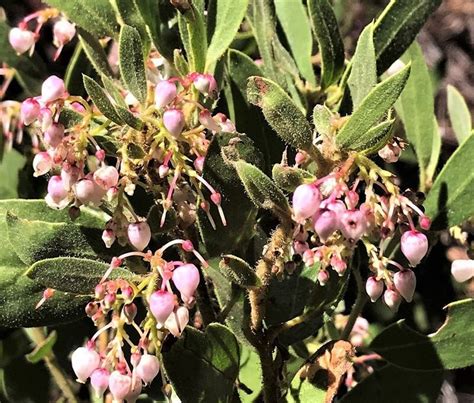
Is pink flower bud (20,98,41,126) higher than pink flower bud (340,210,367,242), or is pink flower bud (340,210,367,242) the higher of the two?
pink flower bud (20,98,41,126)

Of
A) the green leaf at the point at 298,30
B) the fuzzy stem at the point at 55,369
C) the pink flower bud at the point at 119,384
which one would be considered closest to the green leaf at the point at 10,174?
the fuzzy stem at the point at 55,369

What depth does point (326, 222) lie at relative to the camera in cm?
75

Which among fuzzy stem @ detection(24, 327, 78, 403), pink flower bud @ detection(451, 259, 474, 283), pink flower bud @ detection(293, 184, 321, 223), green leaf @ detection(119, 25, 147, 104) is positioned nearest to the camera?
pink flower bud @ detection(293, 184, 321, 223)

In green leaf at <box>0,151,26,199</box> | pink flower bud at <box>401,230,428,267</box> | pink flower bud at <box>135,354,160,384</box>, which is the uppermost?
pink flower bud at <box>401,230,428,267</box>

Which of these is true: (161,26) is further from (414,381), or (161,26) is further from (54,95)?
(414,381)

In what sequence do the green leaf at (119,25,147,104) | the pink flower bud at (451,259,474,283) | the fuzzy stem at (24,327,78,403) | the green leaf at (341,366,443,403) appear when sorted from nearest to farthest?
the green leaf at (119,25,147,104), the pink flower bud at (451,259,474,283), the green leaf at (341,366,443,403), the fuzzy stem at (24,327,78,403)

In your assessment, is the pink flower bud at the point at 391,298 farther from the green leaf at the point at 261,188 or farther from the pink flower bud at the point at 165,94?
the pink flower bud at the point at 165,94

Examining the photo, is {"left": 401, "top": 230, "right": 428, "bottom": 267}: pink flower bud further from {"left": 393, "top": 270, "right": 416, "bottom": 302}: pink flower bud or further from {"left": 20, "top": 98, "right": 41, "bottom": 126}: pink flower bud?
{"left": 20, "top": 98, "right": 41, "bottom": 126}: pink flower bud

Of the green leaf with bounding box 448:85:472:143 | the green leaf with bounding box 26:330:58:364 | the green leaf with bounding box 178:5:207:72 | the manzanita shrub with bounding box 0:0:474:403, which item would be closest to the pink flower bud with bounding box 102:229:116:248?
the manzanita shrub with bounding box 0:0:474:403

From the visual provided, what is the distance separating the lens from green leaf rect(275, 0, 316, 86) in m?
1.14

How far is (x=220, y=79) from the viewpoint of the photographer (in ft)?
3.23

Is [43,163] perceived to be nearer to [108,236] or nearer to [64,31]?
[108,236]

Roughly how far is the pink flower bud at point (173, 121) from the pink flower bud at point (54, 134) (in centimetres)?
10

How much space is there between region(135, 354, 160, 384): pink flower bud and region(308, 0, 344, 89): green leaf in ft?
1.44
